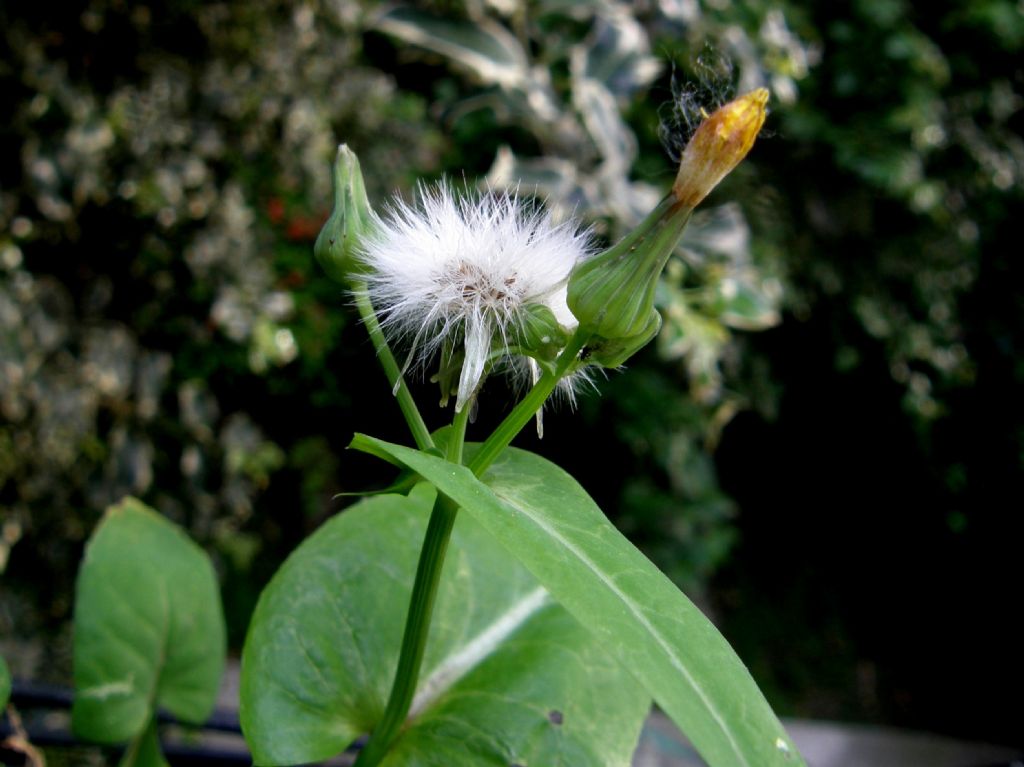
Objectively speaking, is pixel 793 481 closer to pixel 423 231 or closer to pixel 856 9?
pixel 856 9

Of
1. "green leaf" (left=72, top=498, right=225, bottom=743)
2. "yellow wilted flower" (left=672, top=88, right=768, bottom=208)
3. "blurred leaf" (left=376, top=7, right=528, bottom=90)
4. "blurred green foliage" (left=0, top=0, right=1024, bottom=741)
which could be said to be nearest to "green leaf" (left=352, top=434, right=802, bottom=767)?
"yellow wilted flower" (left=672, top=88, right=768, bottom=208)

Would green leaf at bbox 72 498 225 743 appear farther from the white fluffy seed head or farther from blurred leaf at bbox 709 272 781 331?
blurred leaf at bbox 709 272 781 331

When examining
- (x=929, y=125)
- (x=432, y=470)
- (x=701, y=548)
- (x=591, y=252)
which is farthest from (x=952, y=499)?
(x=432, y=470)

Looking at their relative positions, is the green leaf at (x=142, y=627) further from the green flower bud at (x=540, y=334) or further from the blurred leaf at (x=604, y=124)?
the blurred leaf at (x=604, y=124)

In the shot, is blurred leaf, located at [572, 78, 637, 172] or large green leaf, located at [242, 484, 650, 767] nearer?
large green leaf, located at [242, 484, 650, 767]

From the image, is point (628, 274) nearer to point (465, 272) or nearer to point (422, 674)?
point (465, 272)

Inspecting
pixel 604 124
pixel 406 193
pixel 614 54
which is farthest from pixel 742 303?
pixel 406 193

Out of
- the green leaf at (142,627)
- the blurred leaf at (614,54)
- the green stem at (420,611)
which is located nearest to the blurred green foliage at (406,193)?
the blurred leaf at (614,54)
